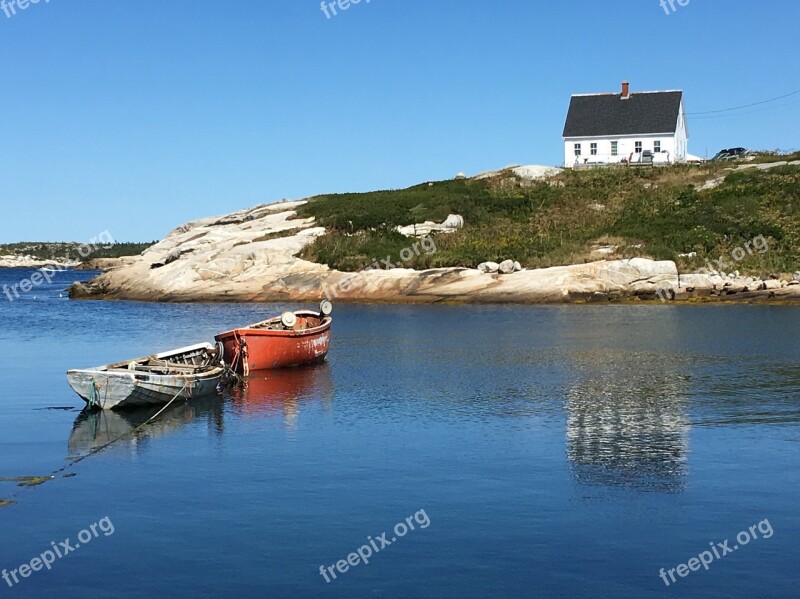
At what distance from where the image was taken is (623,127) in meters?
97.2

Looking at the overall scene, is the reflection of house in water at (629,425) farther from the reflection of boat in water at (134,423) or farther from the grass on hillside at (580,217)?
the grass on hillside at (580,217)

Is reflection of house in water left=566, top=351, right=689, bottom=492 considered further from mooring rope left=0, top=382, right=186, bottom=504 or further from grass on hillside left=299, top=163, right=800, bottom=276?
grass on hillside left=299, top=163, right=800, bottom=276

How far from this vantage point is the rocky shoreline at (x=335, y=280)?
65625 mm

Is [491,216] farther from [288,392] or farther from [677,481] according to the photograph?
[677,481]

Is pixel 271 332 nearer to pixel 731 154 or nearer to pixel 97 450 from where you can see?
pixel 97 450

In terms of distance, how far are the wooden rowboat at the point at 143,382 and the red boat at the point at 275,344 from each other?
12.2 feet

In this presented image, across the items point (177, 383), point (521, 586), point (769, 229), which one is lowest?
point (521, 586)

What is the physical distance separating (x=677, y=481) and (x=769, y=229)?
5914 cm

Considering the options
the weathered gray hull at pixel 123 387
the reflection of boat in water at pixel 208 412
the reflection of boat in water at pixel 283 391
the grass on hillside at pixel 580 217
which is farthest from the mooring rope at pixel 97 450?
the grass on hillside at pixel 580 217

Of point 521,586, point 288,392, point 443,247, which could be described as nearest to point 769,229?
point 443,247

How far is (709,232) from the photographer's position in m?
73.4

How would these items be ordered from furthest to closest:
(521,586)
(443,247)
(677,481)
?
1. (443,247)
2. (677,481)
3. (521,586)

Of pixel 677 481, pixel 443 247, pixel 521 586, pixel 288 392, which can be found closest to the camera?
pixel 521 586

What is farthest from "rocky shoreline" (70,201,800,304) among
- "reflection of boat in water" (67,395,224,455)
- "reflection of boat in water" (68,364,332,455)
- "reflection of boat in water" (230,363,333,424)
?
"reflection of boat in water" (67,395,224,455)
